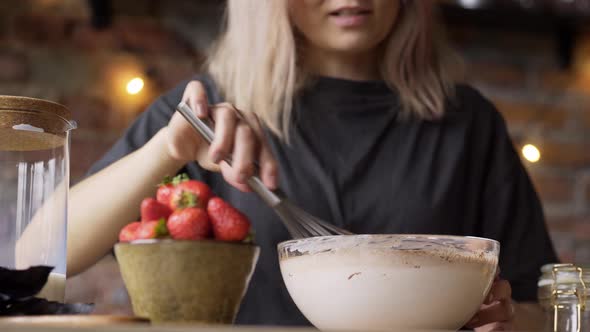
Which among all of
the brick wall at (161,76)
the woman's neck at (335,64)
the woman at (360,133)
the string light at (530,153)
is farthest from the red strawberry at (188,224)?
the string light at (530,153)

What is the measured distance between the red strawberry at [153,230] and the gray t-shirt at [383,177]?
1.61ft

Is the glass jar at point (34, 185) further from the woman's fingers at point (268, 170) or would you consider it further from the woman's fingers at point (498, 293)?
the woman's fingers at point (498, 293)

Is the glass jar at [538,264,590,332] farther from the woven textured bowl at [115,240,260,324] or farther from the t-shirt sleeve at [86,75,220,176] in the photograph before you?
the t-shirt sleeve at [86,75,220,176]

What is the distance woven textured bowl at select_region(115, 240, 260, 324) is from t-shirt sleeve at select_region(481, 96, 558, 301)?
0.65 metres

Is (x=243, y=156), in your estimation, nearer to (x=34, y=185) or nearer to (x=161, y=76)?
(x=34, y=185)

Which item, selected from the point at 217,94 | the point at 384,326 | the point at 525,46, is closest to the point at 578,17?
the point at 525,46

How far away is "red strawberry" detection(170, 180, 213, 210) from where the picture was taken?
0.52 m

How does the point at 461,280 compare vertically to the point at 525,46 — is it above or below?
below

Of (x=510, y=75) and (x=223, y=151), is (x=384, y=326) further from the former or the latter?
(x=510, y=75)

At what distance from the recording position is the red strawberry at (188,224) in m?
0.49

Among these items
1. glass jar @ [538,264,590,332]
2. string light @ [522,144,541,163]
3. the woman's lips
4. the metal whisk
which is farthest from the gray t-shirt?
string light @ [522,144,541,163]

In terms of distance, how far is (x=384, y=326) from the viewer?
48 centimetres

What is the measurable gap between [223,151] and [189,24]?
126cm

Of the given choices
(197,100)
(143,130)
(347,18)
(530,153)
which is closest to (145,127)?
(143,130)
